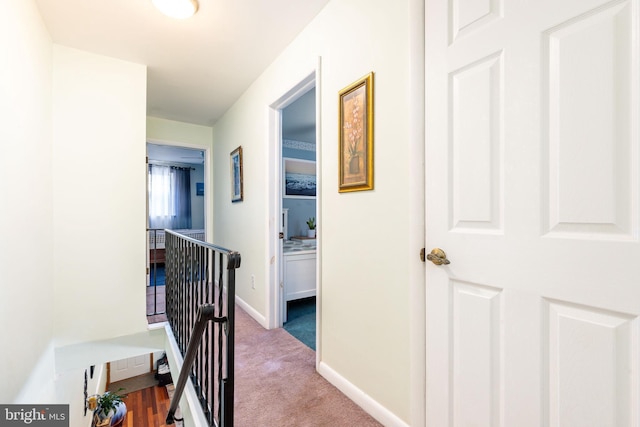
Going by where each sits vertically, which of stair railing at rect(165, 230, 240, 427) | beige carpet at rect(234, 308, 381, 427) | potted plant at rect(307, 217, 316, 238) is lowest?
beige carpet at rect(234, 308, 381, 427)

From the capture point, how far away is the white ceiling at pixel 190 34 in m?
1.87

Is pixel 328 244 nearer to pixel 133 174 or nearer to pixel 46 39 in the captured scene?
pixel 133 174

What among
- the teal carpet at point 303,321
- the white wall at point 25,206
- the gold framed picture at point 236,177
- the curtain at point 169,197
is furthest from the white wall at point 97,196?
the curtain at point 169,197

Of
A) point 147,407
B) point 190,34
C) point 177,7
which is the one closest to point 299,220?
point 190,34

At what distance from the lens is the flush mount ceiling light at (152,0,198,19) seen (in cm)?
177

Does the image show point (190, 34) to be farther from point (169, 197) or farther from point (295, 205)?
point (169, 197)

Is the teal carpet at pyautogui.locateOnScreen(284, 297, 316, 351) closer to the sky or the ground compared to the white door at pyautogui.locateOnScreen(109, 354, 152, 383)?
closer to the sky

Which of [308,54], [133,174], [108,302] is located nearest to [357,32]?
[308,54]

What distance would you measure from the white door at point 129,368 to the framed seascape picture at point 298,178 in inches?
147

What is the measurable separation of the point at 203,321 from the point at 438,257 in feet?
3.21

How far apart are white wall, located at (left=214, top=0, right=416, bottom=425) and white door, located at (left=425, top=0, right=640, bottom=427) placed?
5.6 inches

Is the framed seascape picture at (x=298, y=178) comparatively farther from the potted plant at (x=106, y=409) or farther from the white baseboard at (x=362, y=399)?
the potted plant at (x=106, y=409)

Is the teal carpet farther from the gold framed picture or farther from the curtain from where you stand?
the curtain

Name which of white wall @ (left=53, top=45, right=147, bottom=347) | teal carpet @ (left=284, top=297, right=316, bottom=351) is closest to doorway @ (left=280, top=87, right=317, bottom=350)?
teal carpet @ (left=284, top=297, right=316, bottom=351)
